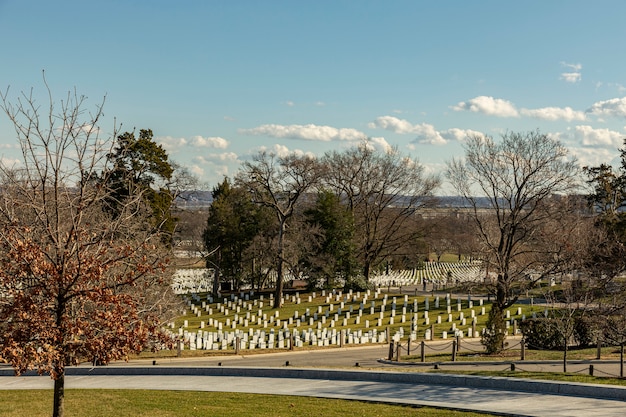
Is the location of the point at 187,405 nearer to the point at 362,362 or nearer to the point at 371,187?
the point at 362,362

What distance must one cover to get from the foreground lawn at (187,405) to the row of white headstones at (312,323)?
1154cm

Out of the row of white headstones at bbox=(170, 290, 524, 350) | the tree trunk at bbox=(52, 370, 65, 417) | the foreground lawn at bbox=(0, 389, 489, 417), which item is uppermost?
the tree trunk at bbox=(52, 370, 65, 417)

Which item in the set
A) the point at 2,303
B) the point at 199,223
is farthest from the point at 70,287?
the point at 199,223

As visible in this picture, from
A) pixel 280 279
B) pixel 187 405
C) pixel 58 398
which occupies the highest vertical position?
pixel 280 279

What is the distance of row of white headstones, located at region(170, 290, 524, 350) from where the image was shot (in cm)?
3216

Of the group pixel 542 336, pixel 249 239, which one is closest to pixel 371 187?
pixel 249 239

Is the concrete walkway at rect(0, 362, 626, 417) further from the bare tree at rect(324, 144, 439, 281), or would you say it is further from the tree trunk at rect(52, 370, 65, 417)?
the bare tree at rect(324, 144, 439, 281)

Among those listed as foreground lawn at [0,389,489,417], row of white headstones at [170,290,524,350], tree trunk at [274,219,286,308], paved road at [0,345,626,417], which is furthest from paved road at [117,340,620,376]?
tree trunk at [274,219,286,308]

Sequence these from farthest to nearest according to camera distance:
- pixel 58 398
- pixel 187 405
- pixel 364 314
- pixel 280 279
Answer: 1. pixel 280 279
2. pixel 364 314
3. pixel 187 405
4. pixel 58 398

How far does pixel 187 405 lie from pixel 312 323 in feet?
90.4

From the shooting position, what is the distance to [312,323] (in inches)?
1663

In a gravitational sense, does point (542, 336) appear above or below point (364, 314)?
above

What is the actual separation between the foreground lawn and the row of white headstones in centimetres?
1154

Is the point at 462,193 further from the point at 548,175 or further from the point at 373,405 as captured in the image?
the point at 373,405
